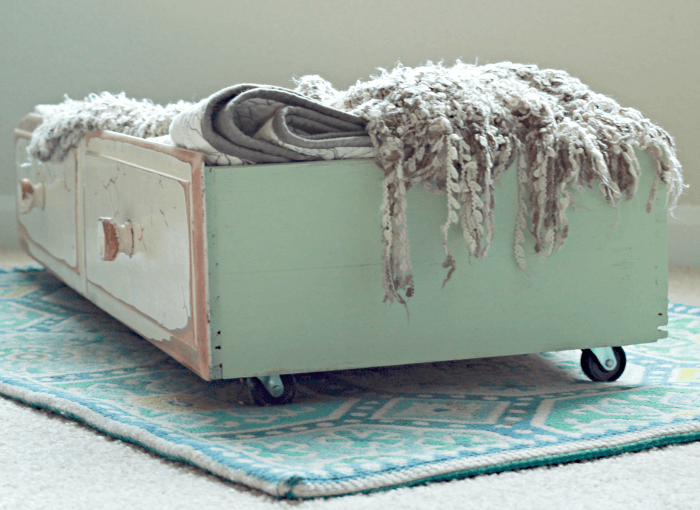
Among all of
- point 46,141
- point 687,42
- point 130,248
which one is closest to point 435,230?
point 130,248

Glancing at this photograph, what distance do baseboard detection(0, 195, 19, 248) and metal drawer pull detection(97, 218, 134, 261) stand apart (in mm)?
1646

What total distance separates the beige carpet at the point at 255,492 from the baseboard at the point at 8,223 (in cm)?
193

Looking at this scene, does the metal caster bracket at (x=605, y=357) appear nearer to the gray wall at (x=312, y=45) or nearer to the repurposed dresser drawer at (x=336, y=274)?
the repurposed dresser drawer at (x=336, y=274)

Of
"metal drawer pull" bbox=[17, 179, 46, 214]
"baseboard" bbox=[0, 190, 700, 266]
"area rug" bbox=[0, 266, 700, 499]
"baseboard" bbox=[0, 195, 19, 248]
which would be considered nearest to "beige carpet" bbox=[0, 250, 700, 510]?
"area rug" bbox=[0, 266, 700, 499]

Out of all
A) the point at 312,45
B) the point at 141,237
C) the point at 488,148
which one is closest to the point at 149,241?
the point at 141,237

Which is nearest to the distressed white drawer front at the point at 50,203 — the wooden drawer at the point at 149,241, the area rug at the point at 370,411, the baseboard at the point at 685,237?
the wooden drawer at the point at 149,241

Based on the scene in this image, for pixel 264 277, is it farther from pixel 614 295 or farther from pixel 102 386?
pixel 614 295

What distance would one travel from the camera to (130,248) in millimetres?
1289

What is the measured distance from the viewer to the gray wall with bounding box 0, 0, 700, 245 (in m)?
2.41

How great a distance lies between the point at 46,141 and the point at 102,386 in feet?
2.19

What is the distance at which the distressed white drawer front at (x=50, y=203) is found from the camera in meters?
1.65

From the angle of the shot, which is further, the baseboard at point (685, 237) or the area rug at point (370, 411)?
the baseboard at point (685, 237)

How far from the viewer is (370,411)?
111 centimetres

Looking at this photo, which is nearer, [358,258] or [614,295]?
[358,258]
